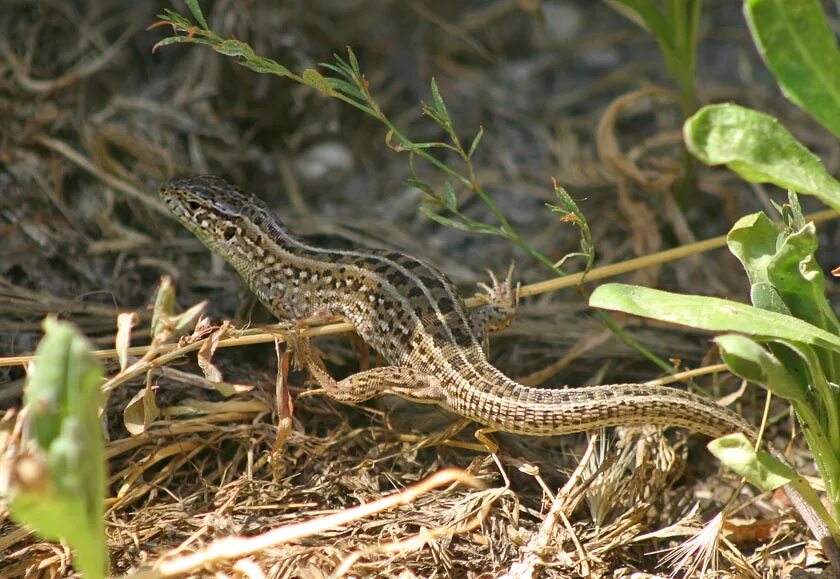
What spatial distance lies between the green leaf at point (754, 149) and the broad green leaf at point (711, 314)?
36 centimetres

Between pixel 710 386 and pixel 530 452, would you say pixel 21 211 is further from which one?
pixel 710 386

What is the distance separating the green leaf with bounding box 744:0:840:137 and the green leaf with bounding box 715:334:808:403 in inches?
28.2

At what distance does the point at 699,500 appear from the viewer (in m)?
3.23

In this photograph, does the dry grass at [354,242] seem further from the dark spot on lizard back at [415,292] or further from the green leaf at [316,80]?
the green leaf at [316,80]

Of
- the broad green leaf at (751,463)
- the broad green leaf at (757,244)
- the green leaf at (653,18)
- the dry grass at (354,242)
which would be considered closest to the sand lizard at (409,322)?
the dry grass at (354,242)

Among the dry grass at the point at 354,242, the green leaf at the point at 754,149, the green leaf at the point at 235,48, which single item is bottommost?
the dry grass at the point at 354,242

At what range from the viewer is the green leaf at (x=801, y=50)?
2.37m

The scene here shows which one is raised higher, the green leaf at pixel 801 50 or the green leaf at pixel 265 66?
the green leaf at pixel 801 50

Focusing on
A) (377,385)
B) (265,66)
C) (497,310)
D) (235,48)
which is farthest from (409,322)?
(235,48)

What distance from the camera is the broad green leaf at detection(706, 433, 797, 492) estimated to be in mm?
2410

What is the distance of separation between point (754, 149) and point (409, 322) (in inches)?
56.9

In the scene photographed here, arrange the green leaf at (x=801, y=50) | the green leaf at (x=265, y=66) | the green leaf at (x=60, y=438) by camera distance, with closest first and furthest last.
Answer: the green leaf at (x=60, y=438) < the green leaf at (x=801, y=50) < the green leaf at (x=265, y=66)

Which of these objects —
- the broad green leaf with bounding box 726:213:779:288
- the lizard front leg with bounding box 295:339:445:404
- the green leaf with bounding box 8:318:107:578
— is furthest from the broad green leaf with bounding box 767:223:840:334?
the green leaf with bounding box 8:318:107:578

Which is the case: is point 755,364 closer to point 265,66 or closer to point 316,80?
point 316,80
